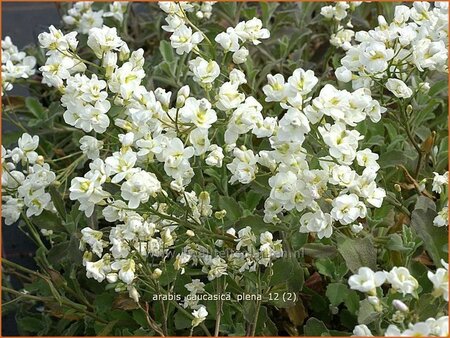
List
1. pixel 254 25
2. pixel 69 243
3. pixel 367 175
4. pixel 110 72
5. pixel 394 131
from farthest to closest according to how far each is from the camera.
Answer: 1. pixel 394 131
2. pixel 69 243
3. pixel 254 25
4. pixel 110 72
5. pixel 367 175

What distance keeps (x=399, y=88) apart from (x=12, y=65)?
3.35 ft

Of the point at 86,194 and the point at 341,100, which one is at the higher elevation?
the point at 341,100

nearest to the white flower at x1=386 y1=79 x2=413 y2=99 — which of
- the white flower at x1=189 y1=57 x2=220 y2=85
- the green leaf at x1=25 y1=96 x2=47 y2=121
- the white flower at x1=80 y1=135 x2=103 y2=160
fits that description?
the white flower at x1=189 y1=57 x2=220 y2=85

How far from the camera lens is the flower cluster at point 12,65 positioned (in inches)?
76.7

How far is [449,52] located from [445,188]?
0.84 feet

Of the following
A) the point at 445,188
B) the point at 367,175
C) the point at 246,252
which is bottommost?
the point at 246,252

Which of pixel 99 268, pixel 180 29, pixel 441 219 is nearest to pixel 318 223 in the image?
pixel 441 219

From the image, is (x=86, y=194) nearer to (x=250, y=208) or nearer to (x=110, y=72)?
(x=110, y=72)

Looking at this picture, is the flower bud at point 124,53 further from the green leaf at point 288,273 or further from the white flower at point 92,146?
the green leaf at point 288,273

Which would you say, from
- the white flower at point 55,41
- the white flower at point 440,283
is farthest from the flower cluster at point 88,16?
the white flower at point 440,283

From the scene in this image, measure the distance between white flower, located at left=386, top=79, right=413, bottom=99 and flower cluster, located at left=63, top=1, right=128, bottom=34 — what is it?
3.29ft

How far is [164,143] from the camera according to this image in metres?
1.31

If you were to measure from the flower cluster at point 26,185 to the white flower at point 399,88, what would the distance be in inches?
26.6

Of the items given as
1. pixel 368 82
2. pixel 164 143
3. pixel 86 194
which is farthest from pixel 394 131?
pixel 86 194
